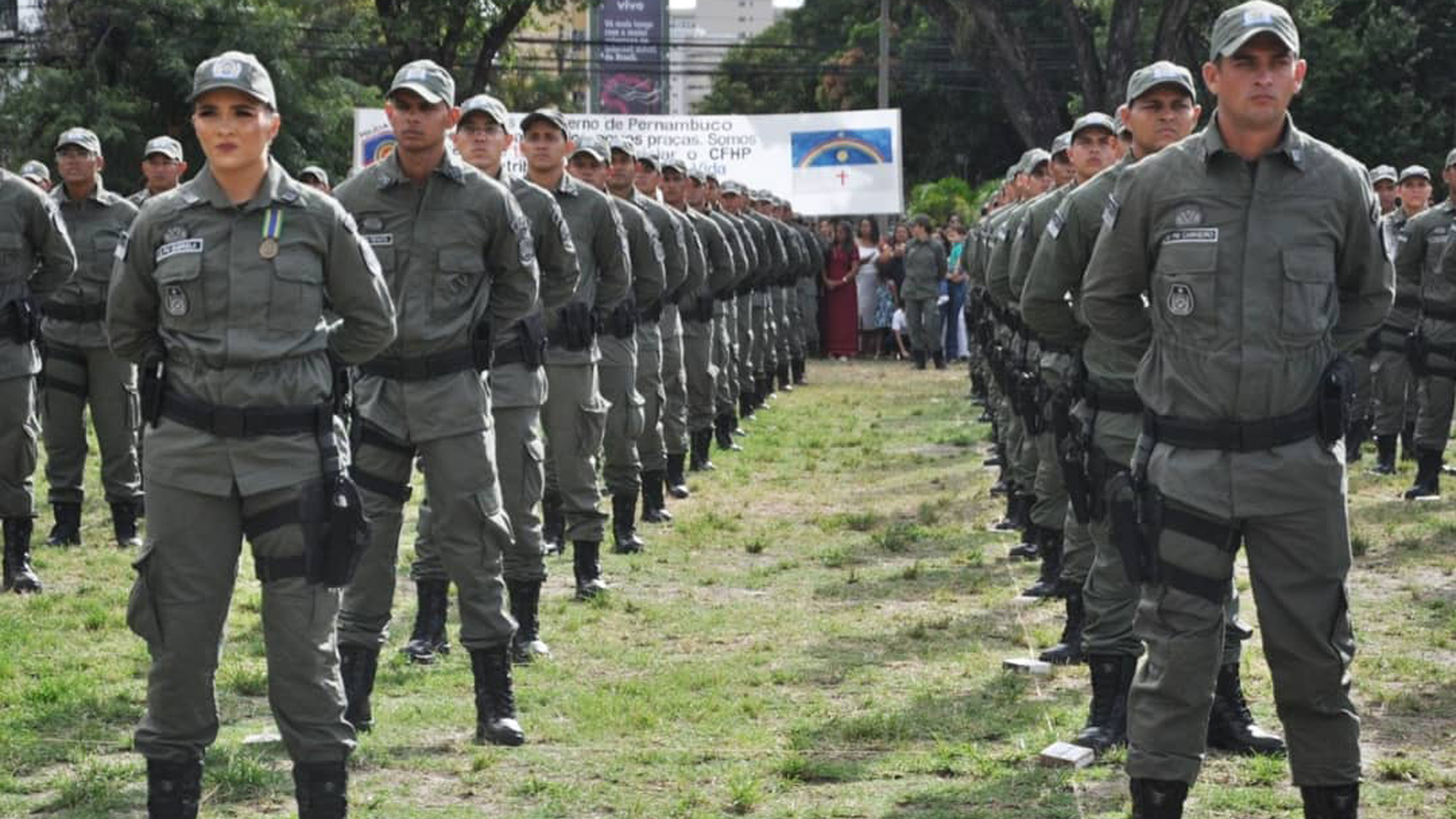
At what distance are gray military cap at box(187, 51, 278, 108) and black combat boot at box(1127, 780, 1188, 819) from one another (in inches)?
125

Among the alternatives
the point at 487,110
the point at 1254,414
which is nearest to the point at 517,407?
the point at 487,110

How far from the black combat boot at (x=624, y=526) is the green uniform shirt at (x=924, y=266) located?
56.9 feet

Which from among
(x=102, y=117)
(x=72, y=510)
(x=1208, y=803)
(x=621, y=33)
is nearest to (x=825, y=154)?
(x=102, y=117)

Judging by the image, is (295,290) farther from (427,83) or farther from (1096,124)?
(1096,124)

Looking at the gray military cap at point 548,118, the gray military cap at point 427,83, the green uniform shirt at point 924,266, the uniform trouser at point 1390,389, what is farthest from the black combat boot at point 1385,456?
the green uniform shirt at point 924,266

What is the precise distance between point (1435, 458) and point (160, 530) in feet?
37.5

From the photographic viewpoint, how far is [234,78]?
6.12m

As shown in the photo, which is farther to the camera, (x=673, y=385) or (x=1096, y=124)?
(x=673, y=385)

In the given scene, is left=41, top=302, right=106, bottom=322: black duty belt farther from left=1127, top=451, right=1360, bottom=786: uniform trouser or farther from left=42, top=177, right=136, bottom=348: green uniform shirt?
left=1127, top=451, right=1360, bottom=786: uniform trouser

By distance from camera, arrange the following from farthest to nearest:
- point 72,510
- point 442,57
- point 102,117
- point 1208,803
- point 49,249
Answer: point 442,57 < point 102,117 < point 72,510 < point 49,249 < point 1208,803

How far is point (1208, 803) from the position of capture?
7039 millimetres

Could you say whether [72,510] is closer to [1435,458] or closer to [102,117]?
[1435,458]

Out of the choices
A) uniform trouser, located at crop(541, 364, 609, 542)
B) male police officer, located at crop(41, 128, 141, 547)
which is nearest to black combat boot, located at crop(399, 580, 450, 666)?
uniform trouser, located at crop(541, 364, 609, 542)

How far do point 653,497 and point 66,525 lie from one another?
383 cm
